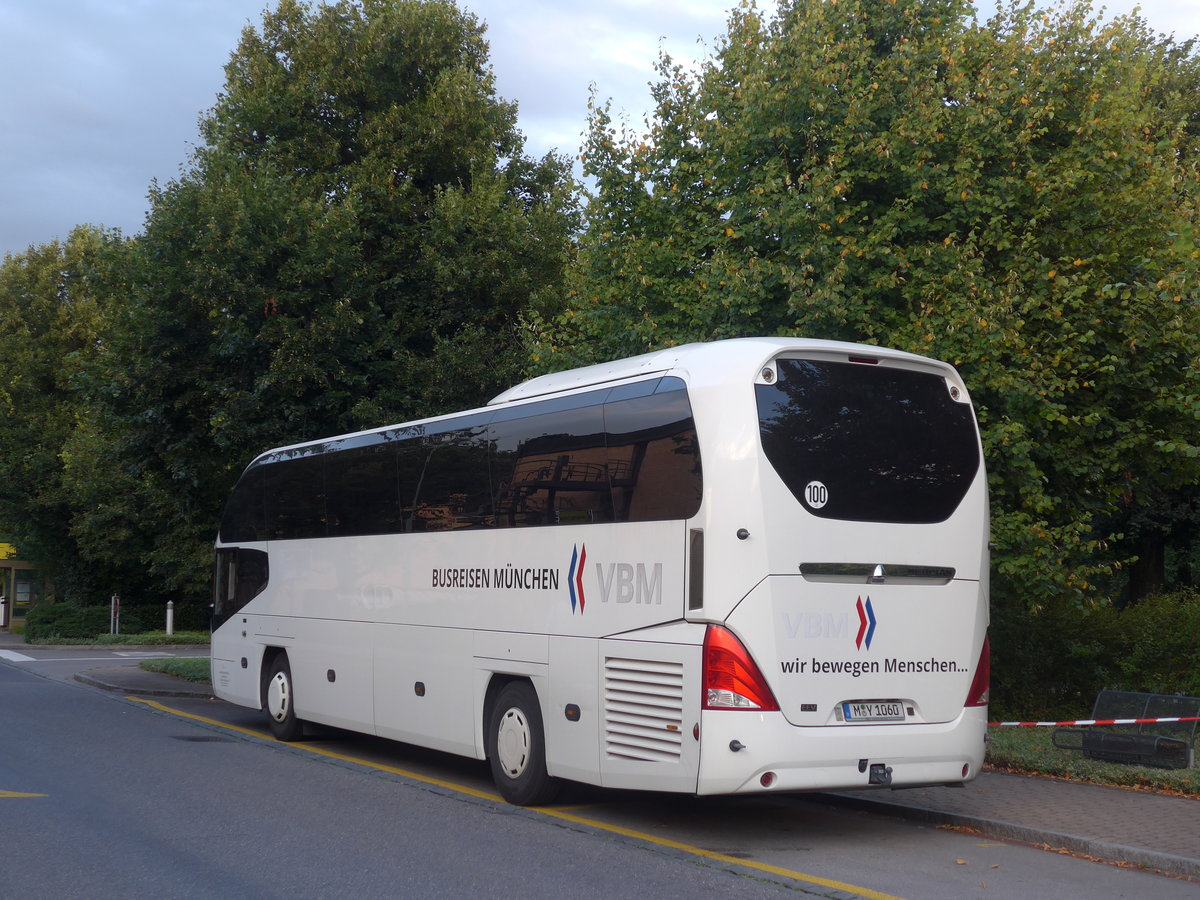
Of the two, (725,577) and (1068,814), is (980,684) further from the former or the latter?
(725,577)

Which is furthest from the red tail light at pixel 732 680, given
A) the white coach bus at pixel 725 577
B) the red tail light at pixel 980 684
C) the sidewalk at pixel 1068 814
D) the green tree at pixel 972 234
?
the green tree at pixel 972 234

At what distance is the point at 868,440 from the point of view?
8805 millimetres

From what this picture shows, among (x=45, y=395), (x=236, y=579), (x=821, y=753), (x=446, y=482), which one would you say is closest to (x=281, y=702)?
(x=236, y=579)

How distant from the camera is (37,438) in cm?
4672

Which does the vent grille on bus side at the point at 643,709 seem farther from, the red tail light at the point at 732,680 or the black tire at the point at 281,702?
the black tire at the point at 281,702

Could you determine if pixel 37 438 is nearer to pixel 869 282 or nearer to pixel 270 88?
pixel 270 88

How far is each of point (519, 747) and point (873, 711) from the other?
3058mm

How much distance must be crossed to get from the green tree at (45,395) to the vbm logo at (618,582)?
→ 37.2 m

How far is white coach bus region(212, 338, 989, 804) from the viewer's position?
27.0ft

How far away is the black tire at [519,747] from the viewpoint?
992cm

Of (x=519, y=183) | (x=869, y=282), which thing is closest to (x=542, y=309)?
(x=519, y=183)

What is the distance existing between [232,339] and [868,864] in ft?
46.0

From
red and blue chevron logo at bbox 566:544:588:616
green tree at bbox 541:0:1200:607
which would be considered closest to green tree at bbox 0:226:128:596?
green tree at bbox 541:0:1200:607

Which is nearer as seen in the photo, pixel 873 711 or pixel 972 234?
pixel 873 711
